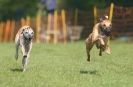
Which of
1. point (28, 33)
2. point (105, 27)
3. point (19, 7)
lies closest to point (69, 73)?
point (28, 33)

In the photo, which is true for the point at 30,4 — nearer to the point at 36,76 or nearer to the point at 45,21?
the point at 45,21

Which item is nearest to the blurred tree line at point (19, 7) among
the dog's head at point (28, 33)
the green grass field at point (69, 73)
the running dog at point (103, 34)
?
the green grass field at point (69, 73)

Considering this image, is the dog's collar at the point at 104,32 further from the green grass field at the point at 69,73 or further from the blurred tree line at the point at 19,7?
the blurred tree line at the point at 19,7

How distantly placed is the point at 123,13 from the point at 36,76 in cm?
2313

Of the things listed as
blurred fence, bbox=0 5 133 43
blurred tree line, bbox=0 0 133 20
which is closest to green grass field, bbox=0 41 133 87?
blurred fence, bbox=0 5 133 43

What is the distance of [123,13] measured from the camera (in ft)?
123

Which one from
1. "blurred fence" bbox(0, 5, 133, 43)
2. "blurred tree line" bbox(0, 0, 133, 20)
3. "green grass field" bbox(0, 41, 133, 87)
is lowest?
"green grass field" bbox(0, 41, 133, 87)

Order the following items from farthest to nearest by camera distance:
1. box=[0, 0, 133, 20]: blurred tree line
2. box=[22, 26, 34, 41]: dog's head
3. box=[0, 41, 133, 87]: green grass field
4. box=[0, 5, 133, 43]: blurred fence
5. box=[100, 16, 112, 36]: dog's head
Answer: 1. box=[0, 0, 133, 20]: blurred tree line
2. box=[0, 5, 133, 43]: blurred fence
3. box=[22, 26, 34, 41]: dog's head
4. box=[100, 16, 112, 36]: dog's head
5. box=[0, 41, 133, 87]: green grass field

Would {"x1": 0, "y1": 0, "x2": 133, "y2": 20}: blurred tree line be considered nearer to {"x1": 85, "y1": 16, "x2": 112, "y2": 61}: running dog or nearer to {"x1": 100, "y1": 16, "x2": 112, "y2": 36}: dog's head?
{"x1": 85, "y1": 16, "x2": 112, "y2": 61}: running dog

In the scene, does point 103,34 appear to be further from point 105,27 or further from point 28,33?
point 28,33

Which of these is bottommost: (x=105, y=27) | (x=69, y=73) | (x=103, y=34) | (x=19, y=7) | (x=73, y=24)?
(x=69, y=73)

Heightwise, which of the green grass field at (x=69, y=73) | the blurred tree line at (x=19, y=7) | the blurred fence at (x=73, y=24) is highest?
the blurred tree line at (x=19, y=7)

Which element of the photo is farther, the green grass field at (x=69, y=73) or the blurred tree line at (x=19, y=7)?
the blurred tree line at (x=19, y=7)

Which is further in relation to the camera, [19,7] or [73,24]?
[19,7]
